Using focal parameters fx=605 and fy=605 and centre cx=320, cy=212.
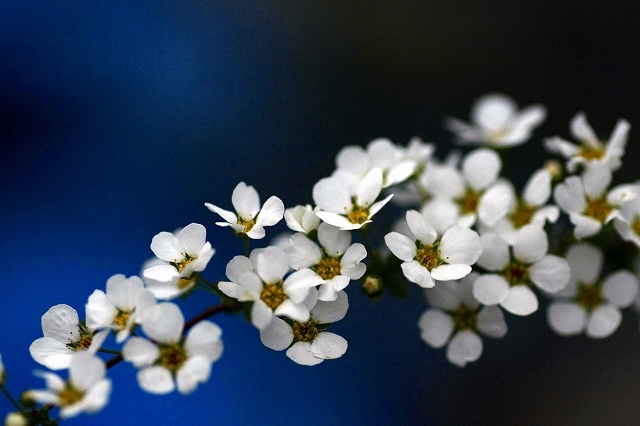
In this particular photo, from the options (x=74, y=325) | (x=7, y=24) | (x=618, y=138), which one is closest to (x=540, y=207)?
(x=618, y=138)

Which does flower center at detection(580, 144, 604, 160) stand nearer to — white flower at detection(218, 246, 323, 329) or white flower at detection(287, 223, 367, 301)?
white flower at detection(287, 223, 367, 301)

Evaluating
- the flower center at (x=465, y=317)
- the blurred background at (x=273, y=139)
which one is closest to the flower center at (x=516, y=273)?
the flower center at (x=465, y=317)

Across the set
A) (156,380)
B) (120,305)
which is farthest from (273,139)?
(156,380)

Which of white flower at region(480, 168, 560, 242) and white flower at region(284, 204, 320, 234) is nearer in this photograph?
white flower at region(284, 204, 320, 234)

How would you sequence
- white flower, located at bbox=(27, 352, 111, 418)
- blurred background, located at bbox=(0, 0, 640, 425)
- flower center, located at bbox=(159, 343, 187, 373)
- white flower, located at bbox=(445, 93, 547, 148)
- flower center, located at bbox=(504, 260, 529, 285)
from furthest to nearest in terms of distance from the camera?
blurred background, located at bbox=(0, 0, 640, 425) < white flower, located at bbox=(445, 93, 547, 148) < flower center, located at bbox=(504, 260, 529, 285) < flower center, located at bbox=(159, 343, 187, 373) < white flower, located at bbox=(27, 352, 111, 418)

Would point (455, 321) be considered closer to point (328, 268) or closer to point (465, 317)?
point (465, 317)

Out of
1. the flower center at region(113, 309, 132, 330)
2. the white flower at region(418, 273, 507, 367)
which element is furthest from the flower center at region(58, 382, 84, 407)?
the white flower at region(418, 273, 507, 367)

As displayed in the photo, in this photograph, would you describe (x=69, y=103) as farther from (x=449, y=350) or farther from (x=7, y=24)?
(x=449, y=350)

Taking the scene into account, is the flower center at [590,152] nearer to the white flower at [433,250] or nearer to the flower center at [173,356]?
the white flower at [433,250]
